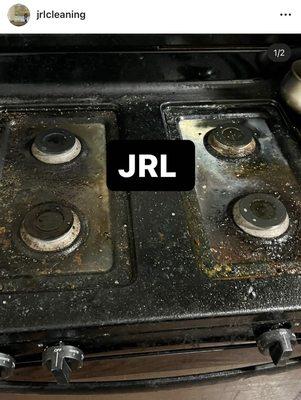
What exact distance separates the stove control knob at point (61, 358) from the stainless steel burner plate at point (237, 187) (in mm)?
230

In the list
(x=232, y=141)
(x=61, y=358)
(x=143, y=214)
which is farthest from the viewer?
(x=232, y=141)

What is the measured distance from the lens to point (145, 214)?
0.73 m

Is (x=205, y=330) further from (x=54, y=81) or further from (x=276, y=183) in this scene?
(x=54, y=81)

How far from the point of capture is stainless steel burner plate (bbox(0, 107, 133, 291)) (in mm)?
665

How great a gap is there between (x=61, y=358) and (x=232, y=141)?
52cm

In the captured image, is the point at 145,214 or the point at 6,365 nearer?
the point at 6,365

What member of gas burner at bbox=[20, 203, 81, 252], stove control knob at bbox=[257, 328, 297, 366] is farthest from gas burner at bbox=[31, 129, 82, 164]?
stove control knob at bbox=[257, 328, 297, 366]
